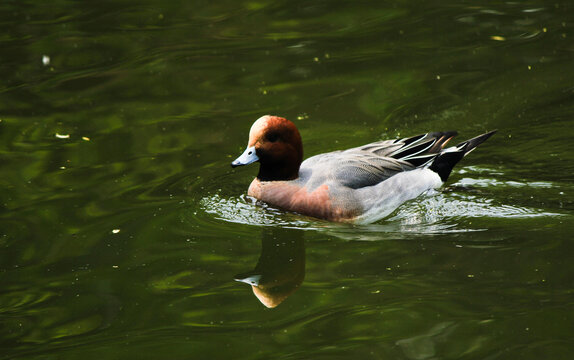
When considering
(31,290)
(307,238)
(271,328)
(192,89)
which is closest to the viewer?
(271,328)

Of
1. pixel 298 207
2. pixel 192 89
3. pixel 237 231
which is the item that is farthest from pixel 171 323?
pixel 192 89

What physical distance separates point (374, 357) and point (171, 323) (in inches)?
55.1

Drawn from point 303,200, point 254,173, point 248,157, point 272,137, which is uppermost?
point 272,137

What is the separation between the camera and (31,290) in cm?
597

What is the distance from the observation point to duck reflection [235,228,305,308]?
5879mm

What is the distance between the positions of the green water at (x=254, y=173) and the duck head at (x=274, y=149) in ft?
1.25

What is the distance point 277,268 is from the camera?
6297 millimetres

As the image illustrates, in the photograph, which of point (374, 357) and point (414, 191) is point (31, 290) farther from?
point (414, 191)

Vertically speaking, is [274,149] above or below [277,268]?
above

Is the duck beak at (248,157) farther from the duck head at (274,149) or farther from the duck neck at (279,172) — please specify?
the duck neck at (279,172)

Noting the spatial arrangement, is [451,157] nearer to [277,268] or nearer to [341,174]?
[341,174]

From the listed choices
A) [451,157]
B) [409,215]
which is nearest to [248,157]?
[409,215]

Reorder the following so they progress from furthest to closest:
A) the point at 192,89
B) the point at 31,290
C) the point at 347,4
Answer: the point at 347,4 < the point at 192,89 < the point at 31,290

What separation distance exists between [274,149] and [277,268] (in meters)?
1.49
